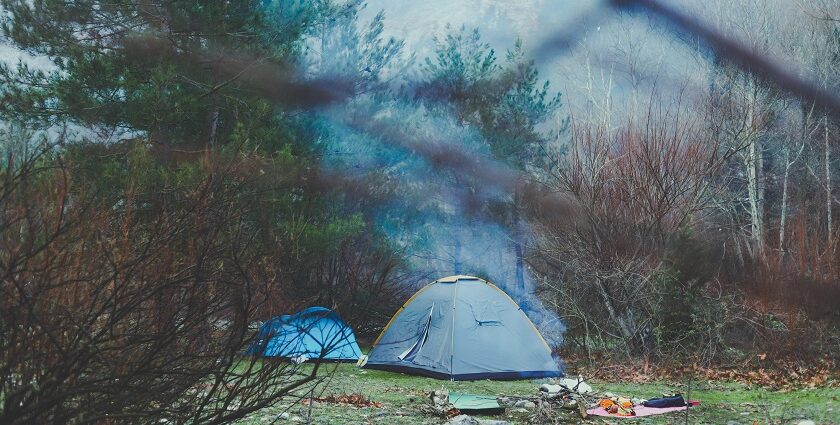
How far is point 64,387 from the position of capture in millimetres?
1867

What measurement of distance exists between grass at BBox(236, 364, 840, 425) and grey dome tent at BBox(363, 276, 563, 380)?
0.22 meters

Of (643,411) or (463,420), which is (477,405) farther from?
(643,411)

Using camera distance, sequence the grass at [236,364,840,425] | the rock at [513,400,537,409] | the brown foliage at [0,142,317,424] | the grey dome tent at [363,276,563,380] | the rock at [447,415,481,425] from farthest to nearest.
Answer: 1. the grey dome tent at [363,276,563,380]
2. the rock at [513,400,537,409]
3. the grass at [236,364,840,425]
4. the rock at [447,415,481,425]
5. the brown foliage at [0,142,317,424]

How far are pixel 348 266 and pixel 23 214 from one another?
12170 mm

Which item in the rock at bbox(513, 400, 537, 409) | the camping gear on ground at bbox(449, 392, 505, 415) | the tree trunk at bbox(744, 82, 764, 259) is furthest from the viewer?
the tree trunk at bbox(744, 82, 764, 259)

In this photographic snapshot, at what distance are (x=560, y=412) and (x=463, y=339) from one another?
2.63 m

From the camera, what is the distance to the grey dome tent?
858cm

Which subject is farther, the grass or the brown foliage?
the grass

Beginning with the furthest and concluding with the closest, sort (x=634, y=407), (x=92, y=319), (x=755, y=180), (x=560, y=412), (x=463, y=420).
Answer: (x=755, y=180), (x=634, y=407), (x=560, y=412), (x=463, y=420), (x=92, y=319)

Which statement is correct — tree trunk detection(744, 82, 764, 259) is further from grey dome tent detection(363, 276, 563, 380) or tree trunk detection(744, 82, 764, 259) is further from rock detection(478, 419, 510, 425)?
rock detection(478, 419, 510, 425)

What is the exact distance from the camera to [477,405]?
241 inches

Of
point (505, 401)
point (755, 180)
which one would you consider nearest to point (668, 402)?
point (505, 401)

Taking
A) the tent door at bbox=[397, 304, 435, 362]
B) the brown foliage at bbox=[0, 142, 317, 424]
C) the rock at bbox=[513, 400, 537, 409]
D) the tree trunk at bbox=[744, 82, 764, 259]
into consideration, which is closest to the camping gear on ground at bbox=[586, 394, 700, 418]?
the rock at bbox=[513, 400, 537, 409]

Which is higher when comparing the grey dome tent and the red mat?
the grey dome tent
